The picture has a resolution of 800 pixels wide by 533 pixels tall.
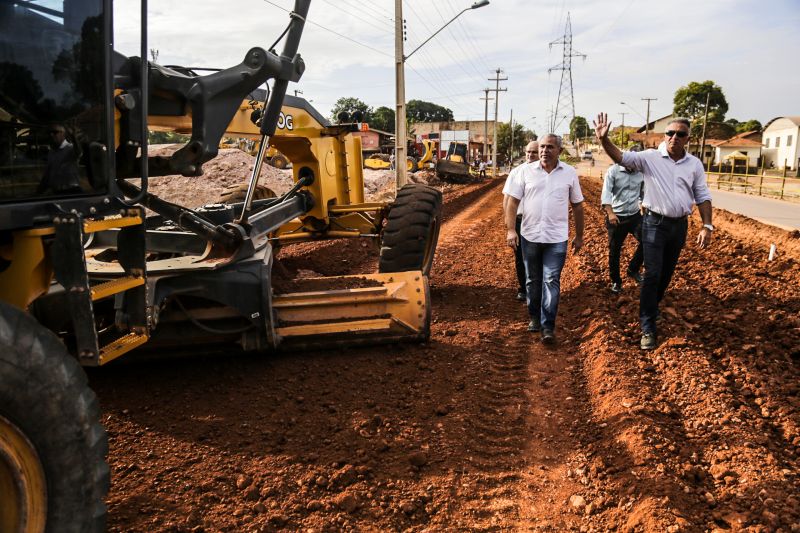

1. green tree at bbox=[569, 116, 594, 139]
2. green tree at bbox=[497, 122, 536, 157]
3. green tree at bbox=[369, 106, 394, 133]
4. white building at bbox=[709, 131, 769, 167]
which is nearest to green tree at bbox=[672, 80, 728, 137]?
white building at bbox=[709, 131, 769, 167]

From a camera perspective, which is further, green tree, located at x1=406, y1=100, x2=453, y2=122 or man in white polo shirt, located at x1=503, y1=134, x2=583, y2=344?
green tree, located at x1=406, y1=100, x2=453, y2=122

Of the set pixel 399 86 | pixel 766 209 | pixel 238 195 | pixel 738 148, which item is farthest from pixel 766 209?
pixel 738 148

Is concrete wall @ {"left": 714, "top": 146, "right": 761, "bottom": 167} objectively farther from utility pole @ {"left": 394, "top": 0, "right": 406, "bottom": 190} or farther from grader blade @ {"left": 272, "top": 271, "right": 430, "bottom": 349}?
grader blade @ {"left": 272, "top": 271, "right": 430, "bottom": 349}

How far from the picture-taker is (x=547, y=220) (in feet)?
18.4

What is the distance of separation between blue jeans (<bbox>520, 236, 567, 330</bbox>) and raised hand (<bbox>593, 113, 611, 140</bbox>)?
1055 millimetres

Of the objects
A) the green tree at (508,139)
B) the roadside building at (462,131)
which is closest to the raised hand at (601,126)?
the roadside building at (462,131)

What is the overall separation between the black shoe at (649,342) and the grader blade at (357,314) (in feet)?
6.19

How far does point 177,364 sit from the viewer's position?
195 inches

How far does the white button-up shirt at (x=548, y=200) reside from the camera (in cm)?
561

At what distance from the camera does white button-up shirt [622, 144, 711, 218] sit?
5.25 meters

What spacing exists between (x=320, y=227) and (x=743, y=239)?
8424 mm

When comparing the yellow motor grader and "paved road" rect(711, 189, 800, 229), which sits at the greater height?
the yellow motor grader

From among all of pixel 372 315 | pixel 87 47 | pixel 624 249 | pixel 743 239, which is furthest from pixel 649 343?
pixel 743 239

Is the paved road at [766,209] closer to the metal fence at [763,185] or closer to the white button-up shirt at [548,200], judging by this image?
the metal fence at [763,185]
